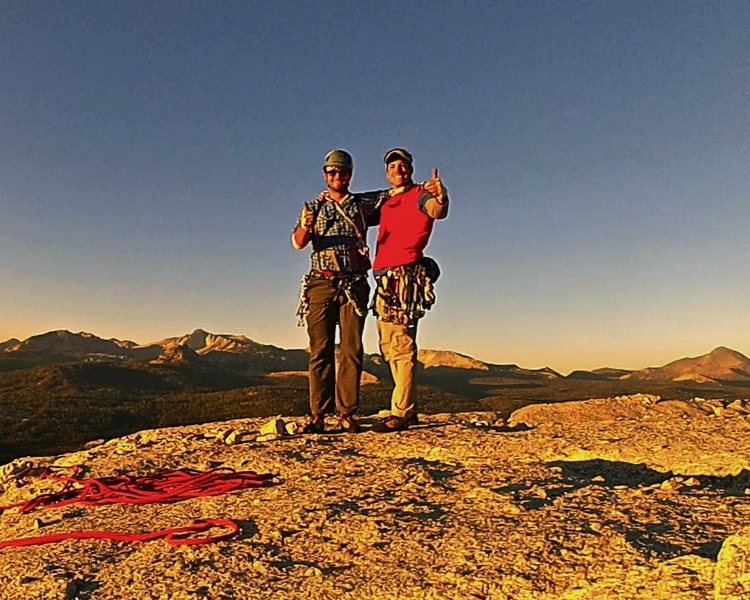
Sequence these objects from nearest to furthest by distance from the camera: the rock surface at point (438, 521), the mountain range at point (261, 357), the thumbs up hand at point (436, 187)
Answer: the rock surface at point (438, 521)
the thumbs up hand at point (436, 187)
the mountain range at point (261, 357)

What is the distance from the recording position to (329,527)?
3.63 meters

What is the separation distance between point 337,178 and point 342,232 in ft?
1.63

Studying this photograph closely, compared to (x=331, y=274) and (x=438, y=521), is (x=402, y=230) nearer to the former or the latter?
(x=331, y=274)

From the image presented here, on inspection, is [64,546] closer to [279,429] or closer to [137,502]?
[137,502]

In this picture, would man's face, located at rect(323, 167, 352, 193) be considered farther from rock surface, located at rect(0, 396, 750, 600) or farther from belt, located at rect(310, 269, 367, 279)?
rock surface, located at rect(0, 396, 750, 600)

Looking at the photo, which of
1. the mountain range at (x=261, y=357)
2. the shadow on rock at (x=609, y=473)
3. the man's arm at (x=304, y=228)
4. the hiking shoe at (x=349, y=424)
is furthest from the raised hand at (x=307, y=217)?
the mountain range at (x=261, y=357)

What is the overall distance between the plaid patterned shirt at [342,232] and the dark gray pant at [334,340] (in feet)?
0.49

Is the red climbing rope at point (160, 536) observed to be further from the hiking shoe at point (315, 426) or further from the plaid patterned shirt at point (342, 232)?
the plaid patterned shirt at point (342, 232)

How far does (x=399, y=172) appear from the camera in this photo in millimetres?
6242

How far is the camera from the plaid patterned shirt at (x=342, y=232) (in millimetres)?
6434

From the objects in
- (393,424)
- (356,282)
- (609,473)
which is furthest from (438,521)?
(356,282)

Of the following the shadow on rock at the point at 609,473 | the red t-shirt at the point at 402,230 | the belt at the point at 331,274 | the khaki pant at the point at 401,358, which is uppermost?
the red t-shirt at the point at 402,230

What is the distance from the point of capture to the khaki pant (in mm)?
6281

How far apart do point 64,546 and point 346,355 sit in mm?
3287
